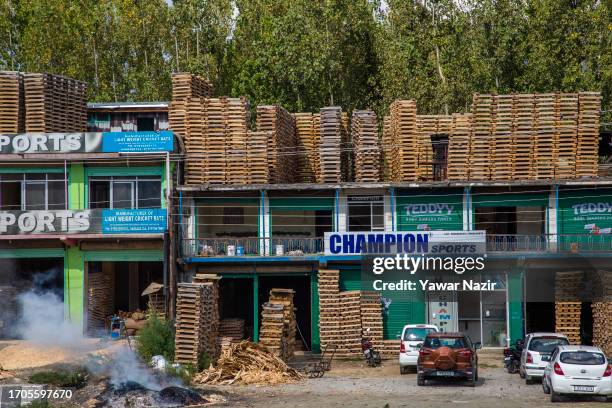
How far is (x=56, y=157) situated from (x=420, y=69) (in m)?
30.2

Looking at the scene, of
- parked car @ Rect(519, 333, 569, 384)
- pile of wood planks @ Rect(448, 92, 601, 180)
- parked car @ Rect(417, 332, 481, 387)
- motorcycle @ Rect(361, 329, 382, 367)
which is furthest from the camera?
pile of wood planks @ Rect(448, 92, 601, 180)

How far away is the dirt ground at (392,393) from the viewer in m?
27.6

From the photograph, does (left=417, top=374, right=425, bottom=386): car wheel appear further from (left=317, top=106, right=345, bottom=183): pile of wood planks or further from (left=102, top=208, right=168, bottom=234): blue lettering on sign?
(left=102, top=208, right=168, bottom=234): blue lettering on sign

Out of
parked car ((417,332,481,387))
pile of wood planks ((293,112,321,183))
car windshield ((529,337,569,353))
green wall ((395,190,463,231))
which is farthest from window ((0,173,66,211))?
car windshield ((529,337,569,353))

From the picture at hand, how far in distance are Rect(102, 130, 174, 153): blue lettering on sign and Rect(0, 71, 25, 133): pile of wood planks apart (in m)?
5.59

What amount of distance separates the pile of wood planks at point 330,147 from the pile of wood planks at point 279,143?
196 centimetres

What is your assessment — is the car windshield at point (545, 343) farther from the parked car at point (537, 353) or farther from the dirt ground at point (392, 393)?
the dirt ground at point (392, 393)

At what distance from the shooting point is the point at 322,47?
63.3 m

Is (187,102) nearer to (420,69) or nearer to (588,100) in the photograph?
(588,100)

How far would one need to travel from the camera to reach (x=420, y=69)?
65938 millimetres

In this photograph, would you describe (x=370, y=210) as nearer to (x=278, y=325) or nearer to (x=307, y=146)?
(x=307, y=146)

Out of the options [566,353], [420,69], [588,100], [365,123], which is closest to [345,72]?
[420,69]

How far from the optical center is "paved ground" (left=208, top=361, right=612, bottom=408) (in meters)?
27.6

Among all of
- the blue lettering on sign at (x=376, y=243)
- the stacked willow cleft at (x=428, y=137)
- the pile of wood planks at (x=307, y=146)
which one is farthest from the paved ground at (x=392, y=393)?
the pile of wood planks at (x=307, y=146)
